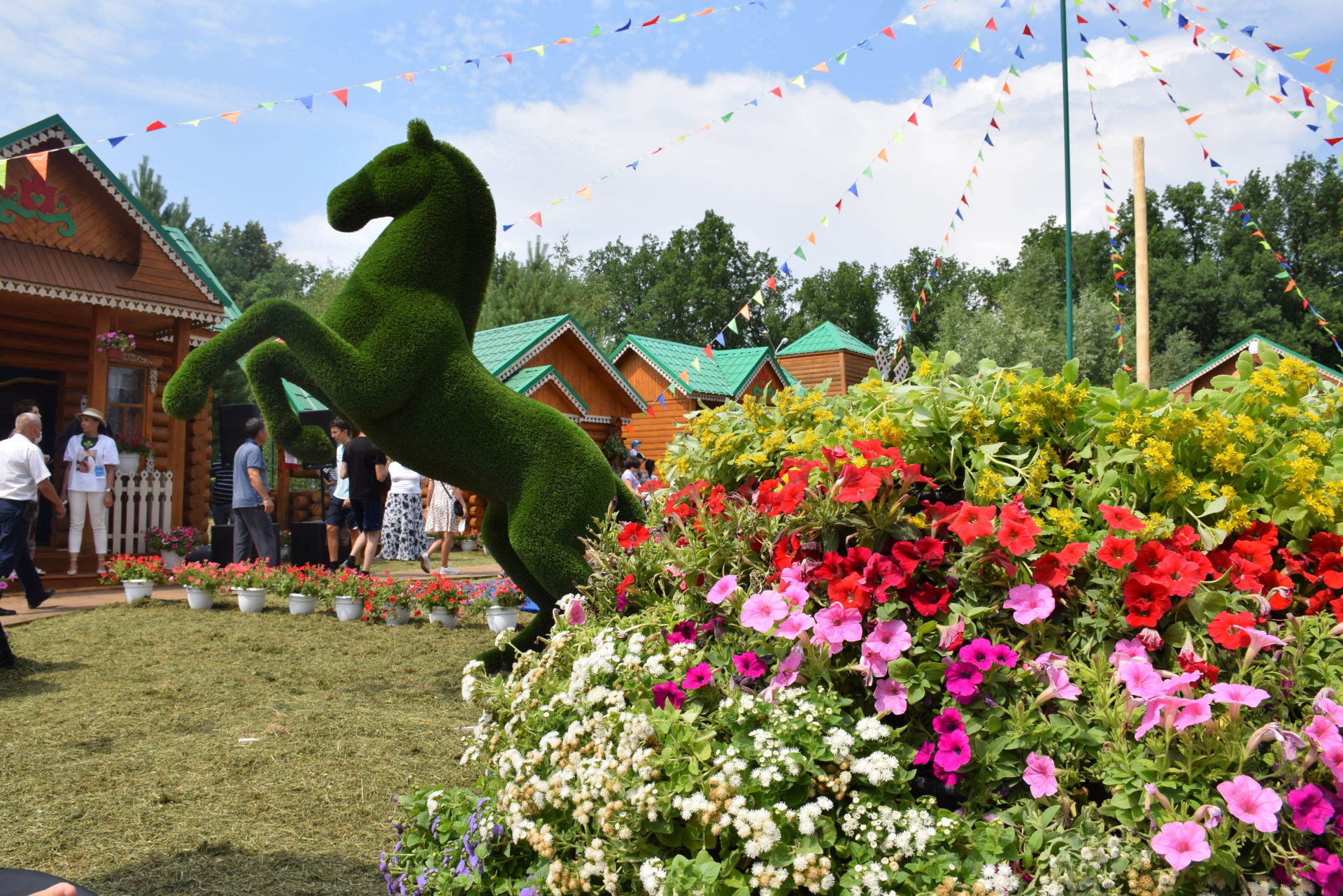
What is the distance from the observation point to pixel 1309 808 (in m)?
1.68

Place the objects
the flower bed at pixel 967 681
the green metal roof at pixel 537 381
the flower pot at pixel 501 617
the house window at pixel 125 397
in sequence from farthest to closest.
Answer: the green metal roof at pixel 537 381 → the house window at pixel 125 397 → the flower pot at pixel 501 617 → the flower bed at pixel 967 681

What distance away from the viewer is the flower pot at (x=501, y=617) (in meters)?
7.68

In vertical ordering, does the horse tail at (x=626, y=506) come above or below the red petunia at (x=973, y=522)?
below

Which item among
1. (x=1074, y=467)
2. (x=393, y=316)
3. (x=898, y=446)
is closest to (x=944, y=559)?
(x=898, y=446)

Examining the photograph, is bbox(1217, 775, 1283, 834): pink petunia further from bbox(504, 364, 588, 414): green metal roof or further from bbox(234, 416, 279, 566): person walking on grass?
bbox(504, 364, 588, 414): green metal roof

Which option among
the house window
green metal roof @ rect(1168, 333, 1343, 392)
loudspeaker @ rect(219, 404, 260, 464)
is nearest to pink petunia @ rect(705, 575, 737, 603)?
green metal roof @ rect(1168, 333, 1343, 392)

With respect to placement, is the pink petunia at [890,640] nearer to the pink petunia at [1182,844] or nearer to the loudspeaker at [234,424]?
the pink petunia at [1182,844]

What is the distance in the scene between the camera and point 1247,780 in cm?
165

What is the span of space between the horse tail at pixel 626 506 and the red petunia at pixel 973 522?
2.99m

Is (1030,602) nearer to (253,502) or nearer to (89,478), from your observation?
(253,502)

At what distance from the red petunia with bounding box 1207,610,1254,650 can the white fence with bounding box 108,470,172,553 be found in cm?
1197

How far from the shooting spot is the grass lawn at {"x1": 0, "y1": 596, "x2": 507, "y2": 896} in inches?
118

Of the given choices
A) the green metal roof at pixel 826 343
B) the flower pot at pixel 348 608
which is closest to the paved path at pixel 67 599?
the flower pot at pixel 348 608

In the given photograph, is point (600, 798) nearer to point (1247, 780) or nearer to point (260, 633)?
point (1247, 780)
